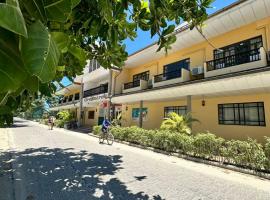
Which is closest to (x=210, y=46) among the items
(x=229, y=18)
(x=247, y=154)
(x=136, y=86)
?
(x=229, y=18)

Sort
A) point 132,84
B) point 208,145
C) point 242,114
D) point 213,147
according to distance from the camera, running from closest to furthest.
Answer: point 213,147, point 208,145, point 242,114, point 132,84

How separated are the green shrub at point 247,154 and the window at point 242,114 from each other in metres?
4.65

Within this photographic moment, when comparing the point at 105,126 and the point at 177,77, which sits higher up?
the point at 177,77

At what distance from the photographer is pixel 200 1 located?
3049 mm

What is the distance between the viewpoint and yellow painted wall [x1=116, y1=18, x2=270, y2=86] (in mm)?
12719

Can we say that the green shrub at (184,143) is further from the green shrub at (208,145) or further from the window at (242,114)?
the window at (242,114)

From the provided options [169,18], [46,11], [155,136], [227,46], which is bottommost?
[155,136]

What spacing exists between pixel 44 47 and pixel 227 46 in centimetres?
1593

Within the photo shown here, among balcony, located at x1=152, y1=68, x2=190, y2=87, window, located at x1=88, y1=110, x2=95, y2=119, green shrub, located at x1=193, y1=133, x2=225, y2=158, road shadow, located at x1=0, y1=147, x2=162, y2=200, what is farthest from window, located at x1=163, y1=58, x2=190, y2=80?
window, located at x1=88, y1=110, x2=95, y2=119

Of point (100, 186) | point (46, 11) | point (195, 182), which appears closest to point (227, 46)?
point (195, 182)

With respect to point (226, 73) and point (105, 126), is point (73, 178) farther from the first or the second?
point (226, 73)

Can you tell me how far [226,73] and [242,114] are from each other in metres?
2.98

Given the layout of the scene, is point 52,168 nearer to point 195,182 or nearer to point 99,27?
point 195,182

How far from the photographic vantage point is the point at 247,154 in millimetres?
8555
